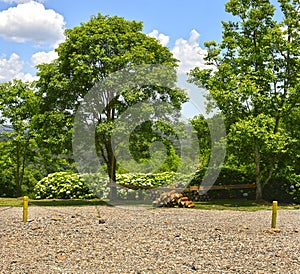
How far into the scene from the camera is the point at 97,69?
14172 millimetres

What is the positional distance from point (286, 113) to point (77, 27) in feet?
25.5

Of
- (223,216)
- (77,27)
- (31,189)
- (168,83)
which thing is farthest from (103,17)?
(31,189)

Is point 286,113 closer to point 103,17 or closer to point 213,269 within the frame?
point 103,17

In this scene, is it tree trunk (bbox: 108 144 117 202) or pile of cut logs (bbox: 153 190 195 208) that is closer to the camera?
pile of cut logs (bbox: 153 190 195 208)

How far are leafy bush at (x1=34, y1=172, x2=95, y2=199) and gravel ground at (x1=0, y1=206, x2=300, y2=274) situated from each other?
687cm

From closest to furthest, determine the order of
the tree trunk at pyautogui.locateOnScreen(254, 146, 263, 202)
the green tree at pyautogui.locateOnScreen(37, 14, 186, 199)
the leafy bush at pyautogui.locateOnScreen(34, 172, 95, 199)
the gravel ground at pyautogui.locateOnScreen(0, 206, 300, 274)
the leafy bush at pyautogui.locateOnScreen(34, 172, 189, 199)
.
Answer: the gravel ground at pyautogui.locateOnScreen(0, 206, 300, 274) < the green tree at pyautogui.locateOnScreen(37, 14, 186, 199) < the tree trunk at pyautogui.locateOnScreen(254, 146, 263, 202) < the leafy bush at pyautogui.locateOnScreen(34, 172, 189, 199) < the leafy bush at pyautogui.locateOnScreen(34, 172, 95, 199)

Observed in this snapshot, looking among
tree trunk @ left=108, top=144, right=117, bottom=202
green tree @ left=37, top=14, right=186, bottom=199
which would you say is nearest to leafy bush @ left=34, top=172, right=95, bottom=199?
tree trunk @ left=108, top=144, right=117, bottom=202

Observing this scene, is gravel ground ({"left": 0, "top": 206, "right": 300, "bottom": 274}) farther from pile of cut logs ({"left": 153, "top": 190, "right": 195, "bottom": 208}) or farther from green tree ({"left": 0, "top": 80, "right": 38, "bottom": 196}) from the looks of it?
green tree ({"left": 0, "top": 80, "right": 38, "bottom": 196})

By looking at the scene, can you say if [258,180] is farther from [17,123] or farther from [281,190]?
[17,123]

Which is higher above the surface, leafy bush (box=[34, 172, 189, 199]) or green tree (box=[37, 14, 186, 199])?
green tree (box=[37, 14, 186, 199])

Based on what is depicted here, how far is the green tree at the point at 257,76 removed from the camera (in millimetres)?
15031

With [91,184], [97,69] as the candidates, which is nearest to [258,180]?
[91,184]

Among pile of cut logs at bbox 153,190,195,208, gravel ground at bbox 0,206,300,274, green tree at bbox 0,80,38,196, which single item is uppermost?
green tree at bbox 0,80,38,196

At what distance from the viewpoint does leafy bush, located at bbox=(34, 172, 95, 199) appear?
1844 centimetres
